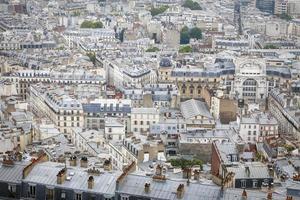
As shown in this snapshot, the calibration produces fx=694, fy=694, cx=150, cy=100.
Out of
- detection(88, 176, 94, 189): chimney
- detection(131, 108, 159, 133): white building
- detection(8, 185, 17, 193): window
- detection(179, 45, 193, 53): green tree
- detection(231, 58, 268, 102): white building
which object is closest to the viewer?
detection(88, 176, 94, 189): chimney

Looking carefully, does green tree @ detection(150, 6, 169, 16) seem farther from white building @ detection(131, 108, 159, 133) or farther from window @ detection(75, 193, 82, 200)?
window @ detection(75, 193, 82, 200)

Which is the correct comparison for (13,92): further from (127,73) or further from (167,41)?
(167,41)

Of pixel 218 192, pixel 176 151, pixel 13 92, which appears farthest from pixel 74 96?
pixel 218 192

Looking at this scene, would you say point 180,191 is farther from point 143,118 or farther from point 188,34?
point 188,34

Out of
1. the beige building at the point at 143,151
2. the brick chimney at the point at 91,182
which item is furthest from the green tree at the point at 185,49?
the brick chimney at the point at 91,182

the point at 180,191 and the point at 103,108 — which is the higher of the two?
the point at 180,191

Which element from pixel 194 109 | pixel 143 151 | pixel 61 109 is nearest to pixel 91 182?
pixel 143 151

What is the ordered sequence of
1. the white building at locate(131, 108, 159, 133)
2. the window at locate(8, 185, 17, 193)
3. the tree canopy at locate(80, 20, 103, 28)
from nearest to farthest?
the window at locate(8, 185, 17, 193) < the white building at locate(131, 108, 159, 133) < the tree canopy at locate(80, 20, 103, 28)

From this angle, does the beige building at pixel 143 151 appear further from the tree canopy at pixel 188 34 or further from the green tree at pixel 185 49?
the tree canopy at pixel 188 34

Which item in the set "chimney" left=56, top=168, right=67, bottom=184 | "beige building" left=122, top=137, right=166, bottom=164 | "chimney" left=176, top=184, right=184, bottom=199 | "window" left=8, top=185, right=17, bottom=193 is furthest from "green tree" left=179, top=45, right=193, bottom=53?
"chimney" left=176, top=184, right=184, bottom=199
